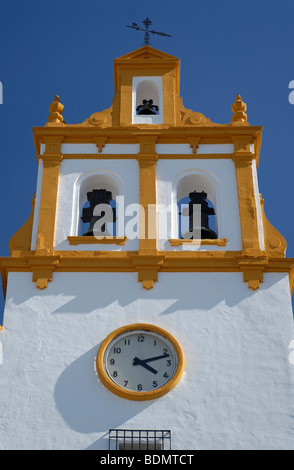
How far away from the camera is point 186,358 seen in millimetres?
15938

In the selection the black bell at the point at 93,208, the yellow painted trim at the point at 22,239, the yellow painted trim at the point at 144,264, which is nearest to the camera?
the yellow painted trim at the point at 144,264

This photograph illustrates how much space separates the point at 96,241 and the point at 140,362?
267 cm

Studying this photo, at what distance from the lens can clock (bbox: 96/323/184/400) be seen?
15539 millimetres

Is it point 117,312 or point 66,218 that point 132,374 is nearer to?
point 117,312

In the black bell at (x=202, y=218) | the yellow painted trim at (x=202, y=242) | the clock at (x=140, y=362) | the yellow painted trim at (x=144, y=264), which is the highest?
the black bell at (x=202, y=218)

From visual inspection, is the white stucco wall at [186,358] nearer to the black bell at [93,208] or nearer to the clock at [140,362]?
the clock at [140,362]

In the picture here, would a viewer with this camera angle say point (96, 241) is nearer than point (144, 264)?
No

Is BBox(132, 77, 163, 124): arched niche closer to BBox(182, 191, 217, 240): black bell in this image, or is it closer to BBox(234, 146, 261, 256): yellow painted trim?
BBox(182, 191, 217, 240): black bell

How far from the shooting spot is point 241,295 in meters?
16.8

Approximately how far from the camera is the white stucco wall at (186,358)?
15.1 metres

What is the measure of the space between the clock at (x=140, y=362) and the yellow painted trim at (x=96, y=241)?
6.29ft

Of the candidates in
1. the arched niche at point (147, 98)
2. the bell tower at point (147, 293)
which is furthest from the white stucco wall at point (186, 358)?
the arched niche at point (147, 98)

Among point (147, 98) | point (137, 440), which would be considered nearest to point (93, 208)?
point (147, 98)

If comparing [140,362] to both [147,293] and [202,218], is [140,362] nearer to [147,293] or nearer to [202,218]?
[147,293]
